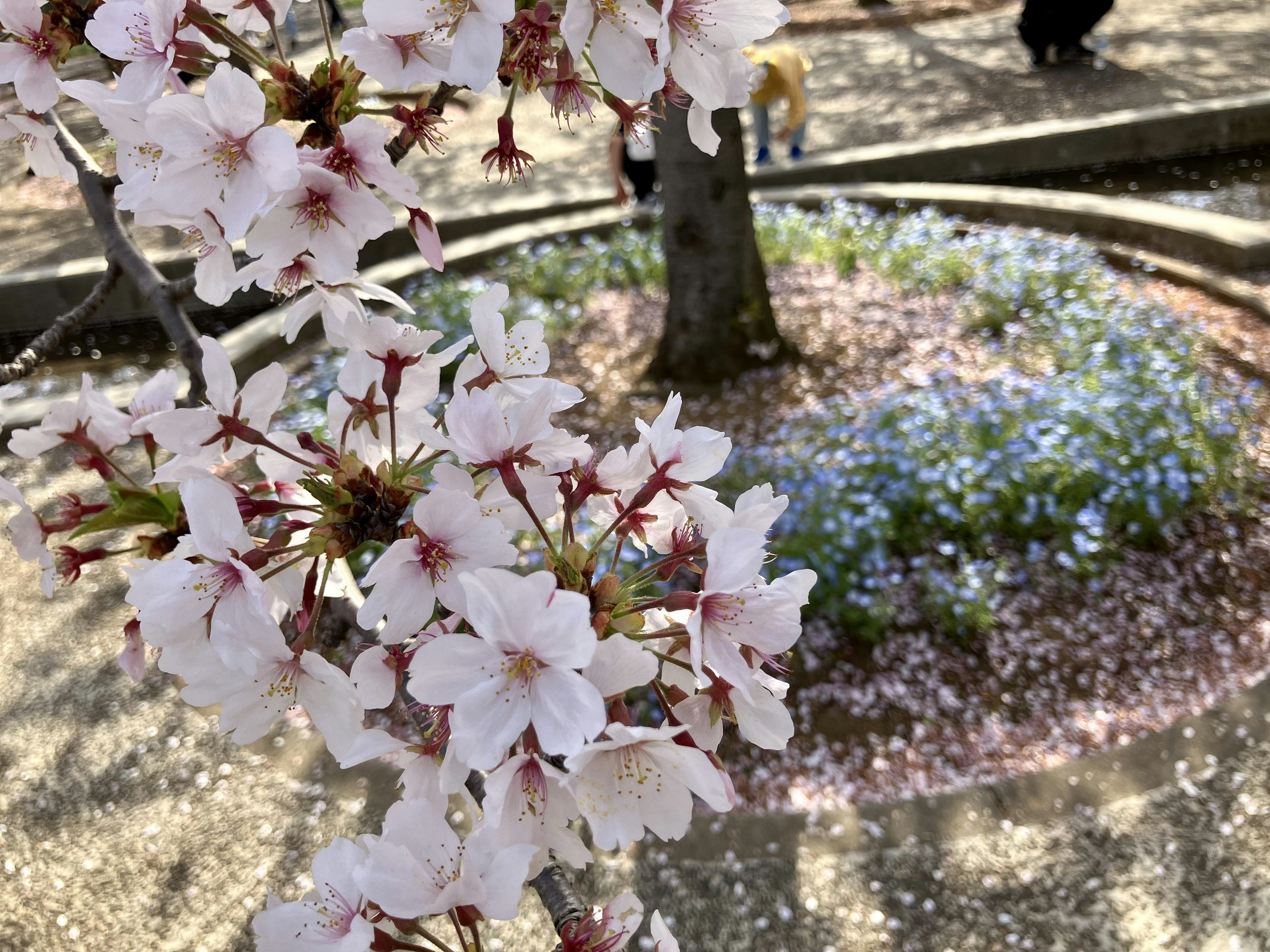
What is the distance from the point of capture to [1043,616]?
3.31 metres

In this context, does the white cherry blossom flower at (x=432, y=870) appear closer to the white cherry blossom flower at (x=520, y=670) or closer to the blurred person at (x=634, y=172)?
the white cherry blossom flower at (x=520, y=670)

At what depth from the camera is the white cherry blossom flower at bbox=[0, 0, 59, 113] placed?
3.75 ft

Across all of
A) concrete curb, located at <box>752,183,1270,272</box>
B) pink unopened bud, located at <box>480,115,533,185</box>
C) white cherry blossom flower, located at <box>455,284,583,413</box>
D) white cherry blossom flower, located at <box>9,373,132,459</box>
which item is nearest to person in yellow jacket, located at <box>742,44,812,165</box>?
concrete curb, located at <box>752,183,1270,272</box>

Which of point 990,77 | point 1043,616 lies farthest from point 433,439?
point 990,77

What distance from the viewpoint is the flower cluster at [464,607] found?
0.82 m

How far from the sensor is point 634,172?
6.71 metres

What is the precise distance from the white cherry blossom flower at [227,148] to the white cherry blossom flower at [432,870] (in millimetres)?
568

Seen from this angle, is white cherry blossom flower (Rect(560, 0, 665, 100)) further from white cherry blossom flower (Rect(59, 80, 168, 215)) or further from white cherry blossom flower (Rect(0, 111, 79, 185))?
white cherry blossom flower (Rect(0, 111, 79, 185))

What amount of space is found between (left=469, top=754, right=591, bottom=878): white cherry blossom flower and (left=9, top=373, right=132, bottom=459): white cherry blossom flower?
76 cm

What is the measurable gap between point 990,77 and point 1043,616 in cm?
901

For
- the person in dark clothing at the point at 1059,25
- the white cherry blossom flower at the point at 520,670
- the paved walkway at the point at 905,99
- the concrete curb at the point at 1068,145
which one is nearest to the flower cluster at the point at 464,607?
the white cherry blossom flower at the point at 520,670

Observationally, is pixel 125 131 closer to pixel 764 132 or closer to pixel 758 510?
pixel 758 510

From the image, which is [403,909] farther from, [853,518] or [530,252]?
[530,252]

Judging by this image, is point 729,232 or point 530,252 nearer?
point 729,232
